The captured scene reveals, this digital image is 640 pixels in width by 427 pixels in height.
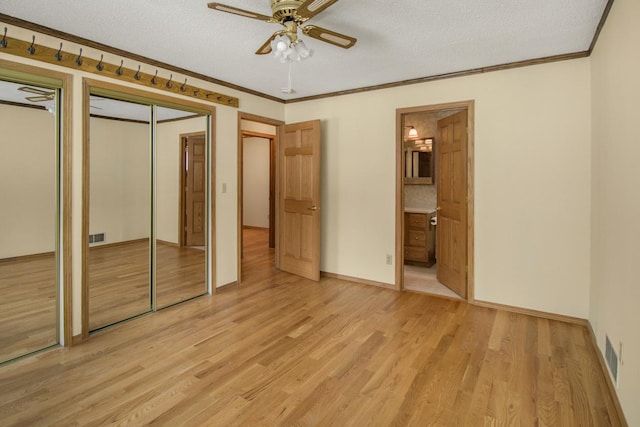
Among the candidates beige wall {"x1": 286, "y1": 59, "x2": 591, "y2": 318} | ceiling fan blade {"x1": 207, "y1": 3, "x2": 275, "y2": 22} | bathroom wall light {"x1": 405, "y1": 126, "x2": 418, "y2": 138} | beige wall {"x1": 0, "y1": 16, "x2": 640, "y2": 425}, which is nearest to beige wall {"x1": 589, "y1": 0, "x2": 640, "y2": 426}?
beige wall {"x1": 0, "y1": 16, "x2": 640, "y2": 425}

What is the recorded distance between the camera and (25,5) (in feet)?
7.50

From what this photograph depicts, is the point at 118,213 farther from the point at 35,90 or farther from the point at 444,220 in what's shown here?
the point at 444,220

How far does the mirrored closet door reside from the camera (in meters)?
3.06

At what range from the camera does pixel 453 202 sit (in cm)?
399

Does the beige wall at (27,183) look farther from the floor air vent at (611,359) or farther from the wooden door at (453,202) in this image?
the floor air vent at (611,359)

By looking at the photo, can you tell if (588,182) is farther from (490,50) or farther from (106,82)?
(106,82)

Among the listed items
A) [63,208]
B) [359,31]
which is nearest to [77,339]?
[63,208]

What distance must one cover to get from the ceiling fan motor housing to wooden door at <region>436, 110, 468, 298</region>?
241cm

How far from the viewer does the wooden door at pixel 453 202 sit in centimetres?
376

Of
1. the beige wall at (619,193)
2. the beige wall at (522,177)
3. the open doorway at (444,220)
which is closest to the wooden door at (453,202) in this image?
the open doorway at (444,220)

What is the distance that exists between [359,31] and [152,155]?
2.23m

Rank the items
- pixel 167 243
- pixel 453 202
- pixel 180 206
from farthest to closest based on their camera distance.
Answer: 1. pixel 453 202
2. pixel 180 206
3. pixel 167 243

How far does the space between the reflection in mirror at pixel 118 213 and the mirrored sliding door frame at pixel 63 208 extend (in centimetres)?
21

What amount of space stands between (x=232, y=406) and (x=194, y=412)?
20cm
